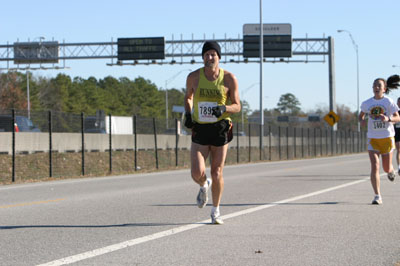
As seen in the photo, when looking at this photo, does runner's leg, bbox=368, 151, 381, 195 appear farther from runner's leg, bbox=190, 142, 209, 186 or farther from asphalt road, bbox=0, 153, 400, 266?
runner's leg, bbox=190, 142, 209, 186

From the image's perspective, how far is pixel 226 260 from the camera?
5707mm

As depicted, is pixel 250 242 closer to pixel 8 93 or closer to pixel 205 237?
pixel 205 237

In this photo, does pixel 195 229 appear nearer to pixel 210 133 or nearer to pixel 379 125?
pixel 210 133

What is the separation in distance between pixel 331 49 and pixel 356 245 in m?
46.3

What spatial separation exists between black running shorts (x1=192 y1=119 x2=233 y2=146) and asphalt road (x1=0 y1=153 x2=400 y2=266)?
980mm

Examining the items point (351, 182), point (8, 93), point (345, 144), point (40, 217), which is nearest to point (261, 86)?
point (345, 144)

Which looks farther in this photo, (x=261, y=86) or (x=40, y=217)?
(x=261, y=86)

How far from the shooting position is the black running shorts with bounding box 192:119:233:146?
791 centimetres

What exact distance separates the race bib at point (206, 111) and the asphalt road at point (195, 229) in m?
1.23

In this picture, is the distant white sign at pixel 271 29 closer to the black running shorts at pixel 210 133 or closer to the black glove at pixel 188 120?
the black running shorts at pixel 210 133

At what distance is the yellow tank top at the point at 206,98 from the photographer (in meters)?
7.86

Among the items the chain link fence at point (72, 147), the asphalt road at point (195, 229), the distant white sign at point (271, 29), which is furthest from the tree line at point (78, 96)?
the asphalt road at point (195, 229)

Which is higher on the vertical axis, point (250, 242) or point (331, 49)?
point (331, 49)

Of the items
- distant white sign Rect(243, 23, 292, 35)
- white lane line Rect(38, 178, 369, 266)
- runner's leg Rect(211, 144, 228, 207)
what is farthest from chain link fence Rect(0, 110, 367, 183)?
distant white sign Rect(243, 23, 292, 35)
